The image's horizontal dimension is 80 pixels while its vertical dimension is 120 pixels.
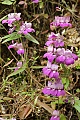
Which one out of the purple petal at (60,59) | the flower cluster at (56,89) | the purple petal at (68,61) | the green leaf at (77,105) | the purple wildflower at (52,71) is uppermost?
the purple petal at (60,59)

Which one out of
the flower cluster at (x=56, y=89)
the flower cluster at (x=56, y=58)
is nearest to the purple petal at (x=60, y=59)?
the flower cluster at (x=56, y=58)

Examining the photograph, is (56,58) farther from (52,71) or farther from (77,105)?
(77,105)

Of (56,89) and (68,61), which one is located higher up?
(68,61)

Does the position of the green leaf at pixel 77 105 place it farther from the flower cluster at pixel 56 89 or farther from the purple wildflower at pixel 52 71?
the purple wildflower at pixel 52 71

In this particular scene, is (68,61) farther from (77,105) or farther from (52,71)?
(77,105)

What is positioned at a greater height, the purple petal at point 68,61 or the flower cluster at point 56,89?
the purple petal at point 68,61

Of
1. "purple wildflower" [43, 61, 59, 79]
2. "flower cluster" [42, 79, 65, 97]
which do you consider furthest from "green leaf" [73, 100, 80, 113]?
"purple wildflower" [43, 61, 59, 79]

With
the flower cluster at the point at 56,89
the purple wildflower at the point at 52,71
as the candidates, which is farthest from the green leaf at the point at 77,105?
the purple wildflower at the point at 52,71

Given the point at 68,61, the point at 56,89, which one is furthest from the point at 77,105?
the point at 68,61

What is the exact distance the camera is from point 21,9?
272 cm

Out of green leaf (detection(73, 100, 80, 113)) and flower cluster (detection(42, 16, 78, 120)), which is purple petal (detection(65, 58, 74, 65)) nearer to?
flower cluster (detection(42, 16, 78, 120))

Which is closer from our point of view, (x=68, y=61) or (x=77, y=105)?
(x=68, y=61)

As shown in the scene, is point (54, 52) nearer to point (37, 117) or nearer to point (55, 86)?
point (55, 86)

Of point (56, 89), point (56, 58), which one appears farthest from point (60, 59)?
point (56, 89)
